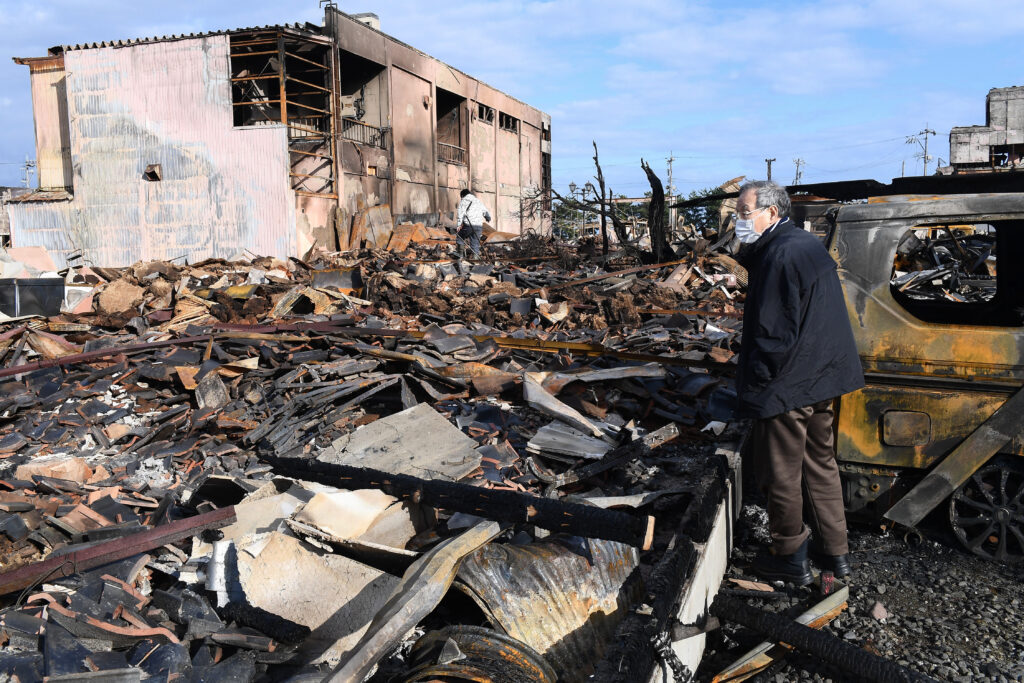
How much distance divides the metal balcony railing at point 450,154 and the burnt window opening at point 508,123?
413 centimetres

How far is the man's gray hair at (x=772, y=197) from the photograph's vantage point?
152 inches

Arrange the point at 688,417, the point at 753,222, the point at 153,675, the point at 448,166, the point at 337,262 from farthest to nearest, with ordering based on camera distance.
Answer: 1. the point at 448,166
2. the point at 337,262
3. the point at 688,417
4. the point at 753,222
5. the point at 153,675

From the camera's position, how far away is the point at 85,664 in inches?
117

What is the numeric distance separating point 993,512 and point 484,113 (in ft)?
95.9

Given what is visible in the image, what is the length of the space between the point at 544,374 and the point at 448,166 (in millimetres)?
21784

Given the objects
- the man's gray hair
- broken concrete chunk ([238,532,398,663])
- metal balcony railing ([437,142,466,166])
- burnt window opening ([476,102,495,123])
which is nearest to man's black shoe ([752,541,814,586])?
the man's gray hair

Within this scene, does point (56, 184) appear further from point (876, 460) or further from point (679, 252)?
point (876, 460)

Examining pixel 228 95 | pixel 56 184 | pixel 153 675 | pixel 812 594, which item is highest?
pixel 228 95

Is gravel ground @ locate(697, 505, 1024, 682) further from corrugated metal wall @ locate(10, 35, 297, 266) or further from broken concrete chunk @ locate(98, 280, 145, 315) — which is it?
corrugated metal wall @ locate(10, 35, 297, 266)

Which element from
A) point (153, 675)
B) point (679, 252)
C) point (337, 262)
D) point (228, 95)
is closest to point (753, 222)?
point (153, 675)

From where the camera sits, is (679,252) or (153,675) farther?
(679,252)

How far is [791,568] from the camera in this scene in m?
3.94

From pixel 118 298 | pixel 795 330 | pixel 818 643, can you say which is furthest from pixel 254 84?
pixel 818 643

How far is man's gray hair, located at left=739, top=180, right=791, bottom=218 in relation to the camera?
12.7 ft
